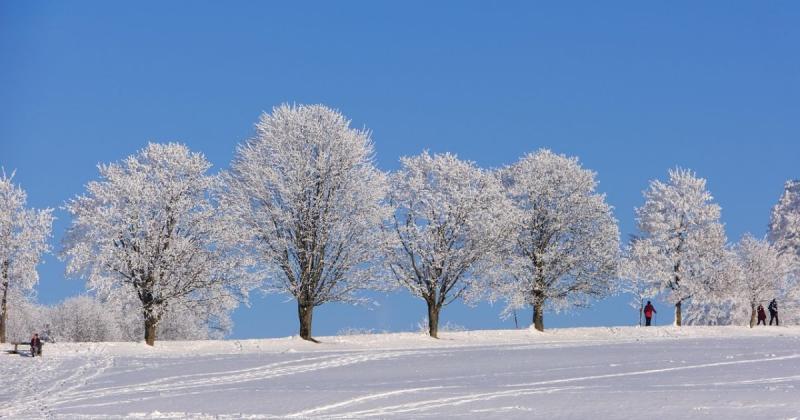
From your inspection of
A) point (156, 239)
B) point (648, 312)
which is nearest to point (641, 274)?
point (648, 312)

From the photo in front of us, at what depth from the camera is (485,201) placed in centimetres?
5466

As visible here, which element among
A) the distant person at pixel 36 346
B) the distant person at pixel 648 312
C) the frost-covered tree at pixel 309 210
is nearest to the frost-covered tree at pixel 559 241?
the distant person at pixel 648 312

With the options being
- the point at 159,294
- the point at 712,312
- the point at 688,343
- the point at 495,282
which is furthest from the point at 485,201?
the point at 712,312

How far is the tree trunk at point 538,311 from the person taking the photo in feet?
190

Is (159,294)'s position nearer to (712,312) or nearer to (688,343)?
(688,343)

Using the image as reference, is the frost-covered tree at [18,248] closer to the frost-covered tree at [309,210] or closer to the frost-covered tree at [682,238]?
the frost-covered tree at [309,210]

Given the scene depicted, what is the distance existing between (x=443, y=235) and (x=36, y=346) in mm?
22760

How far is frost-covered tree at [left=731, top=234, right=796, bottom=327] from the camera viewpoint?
228 ft

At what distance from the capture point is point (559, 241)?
Answer: 58.7 meters

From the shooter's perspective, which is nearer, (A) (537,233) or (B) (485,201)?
(B) (485,201)

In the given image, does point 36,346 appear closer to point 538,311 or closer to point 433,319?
point 433,319

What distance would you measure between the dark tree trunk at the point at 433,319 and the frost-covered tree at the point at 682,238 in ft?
54.7

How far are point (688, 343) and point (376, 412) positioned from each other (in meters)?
27.9

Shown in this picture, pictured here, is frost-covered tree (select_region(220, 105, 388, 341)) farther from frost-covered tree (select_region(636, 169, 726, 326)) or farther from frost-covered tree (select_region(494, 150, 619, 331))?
frost-covered tree (select_region(636, 169, 726, 326))
